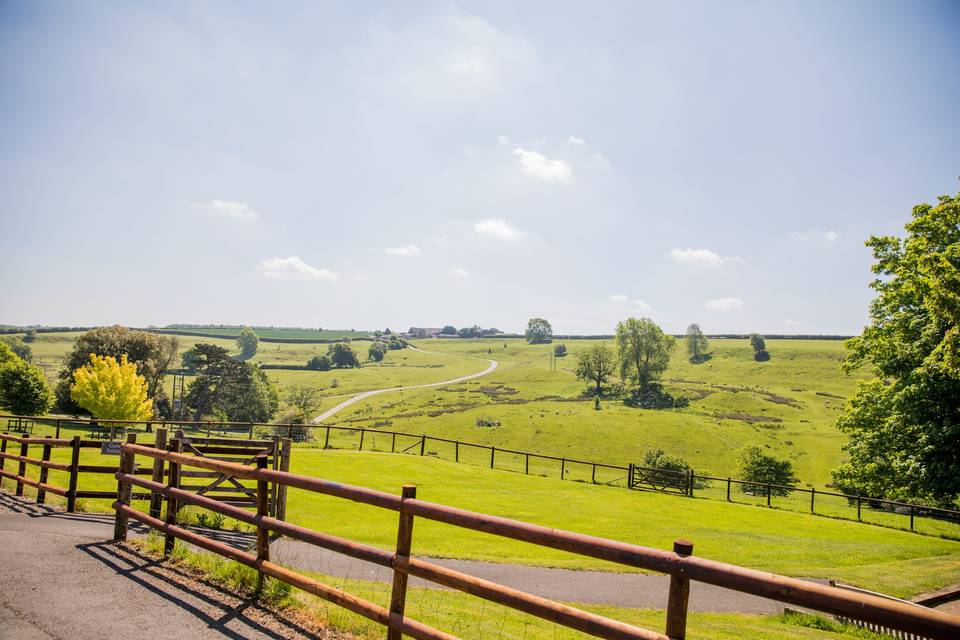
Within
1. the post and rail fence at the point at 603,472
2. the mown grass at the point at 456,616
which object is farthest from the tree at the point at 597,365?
the mown grass at the point at 456,616

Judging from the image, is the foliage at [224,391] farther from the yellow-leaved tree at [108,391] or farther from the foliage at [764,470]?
the foliage at [764,470]

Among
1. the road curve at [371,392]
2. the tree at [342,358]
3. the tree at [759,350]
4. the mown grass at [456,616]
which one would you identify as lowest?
the road curve at [371,392]

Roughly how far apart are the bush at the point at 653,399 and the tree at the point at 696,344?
6621 cm

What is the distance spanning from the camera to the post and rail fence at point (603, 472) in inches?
1123

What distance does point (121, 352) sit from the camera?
68688 millimetres

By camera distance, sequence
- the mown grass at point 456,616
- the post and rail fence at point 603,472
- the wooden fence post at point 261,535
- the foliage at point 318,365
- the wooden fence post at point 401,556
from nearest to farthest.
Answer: the wooden fence post at point 401,556, the mown grass at point 456,616, the wooden fence post at point 261,535, the post and rail fence at point 603,472, the foliage at point 318,365

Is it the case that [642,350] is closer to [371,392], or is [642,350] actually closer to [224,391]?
[371,392]

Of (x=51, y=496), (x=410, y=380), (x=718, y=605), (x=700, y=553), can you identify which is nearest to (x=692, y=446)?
(x=700, y=553)

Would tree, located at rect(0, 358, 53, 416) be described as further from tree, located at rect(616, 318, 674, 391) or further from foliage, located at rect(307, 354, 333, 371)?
foliage, located at rect(307, 354, 333, 371)

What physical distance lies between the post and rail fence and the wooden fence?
9209 mm

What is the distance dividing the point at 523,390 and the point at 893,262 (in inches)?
3972

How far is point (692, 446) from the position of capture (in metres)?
75.8

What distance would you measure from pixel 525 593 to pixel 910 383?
28675 millimetres

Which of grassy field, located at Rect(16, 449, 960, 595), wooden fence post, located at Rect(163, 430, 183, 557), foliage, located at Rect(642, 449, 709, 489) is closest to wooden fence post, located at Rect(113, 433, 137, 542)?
wooden fence post, located at Rect(163, 430, 183, 557)
